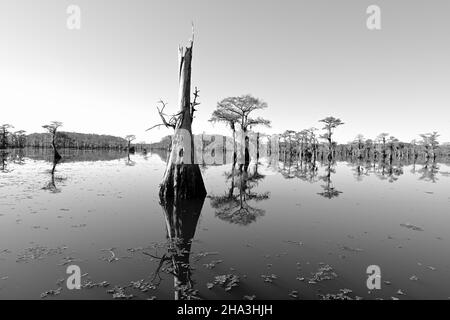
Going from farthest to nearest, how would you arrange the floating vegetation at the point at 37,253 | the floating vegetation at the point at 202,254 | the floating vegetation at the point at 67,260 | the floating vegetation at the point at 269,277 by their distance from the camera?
the floating vegetation at the point at 202,254 → the floating vegetation at the point at 37,253 → the floating vegetation at the point at 67,260 → the floating vegetation at the point at 269,277

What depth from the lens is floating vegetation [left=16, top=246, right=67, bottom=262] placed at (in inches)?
238

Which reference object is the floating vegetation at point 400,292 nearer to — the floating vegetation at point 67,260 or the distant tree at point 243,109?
the floating vegetation at point 67,260

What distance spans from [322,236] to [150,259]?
17.9 ft

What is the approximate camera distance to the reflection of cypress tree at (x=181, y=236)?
4879 millimetres

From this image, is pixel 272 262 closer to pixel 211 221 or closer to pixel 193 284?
pixel 193 284

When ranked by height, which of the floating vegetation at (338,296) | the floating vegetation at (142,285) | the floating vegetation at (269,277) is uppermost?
the floating vegetation at (142,285)

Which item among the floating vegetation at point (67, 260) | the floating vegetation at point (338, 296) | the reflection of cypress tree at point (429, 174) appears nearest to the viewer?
the floating vegetation at point (338, 296)

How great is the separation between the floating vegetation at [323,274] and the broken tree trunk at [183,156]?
9.19 m

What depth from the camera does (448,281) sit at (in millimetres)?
5301

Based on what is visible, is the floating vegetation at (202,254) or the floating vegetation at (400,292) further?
the floating vegetation at (202,254)

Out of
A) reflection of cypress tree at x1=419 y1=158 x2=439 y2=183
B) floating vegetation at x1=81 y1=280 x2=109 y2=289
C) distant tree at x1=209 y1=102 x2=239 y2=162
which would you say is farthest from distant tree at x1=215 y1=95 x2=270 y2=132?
floating vegetation at x1=81 y1=280 x2=109 y2=289

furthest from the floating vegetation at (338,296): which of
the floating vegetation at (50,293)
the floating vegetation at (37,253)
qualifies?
the floating vegetation at (37,253)

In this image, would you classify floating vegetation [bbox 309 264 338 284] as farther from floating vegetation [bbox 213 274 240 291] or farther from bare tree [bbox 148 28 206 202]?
bare tree [bbox 148 28 206 202]

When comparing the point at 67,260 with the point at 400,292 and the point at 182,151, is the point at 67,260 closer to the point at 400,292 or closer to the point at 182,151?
the point at 400,292
